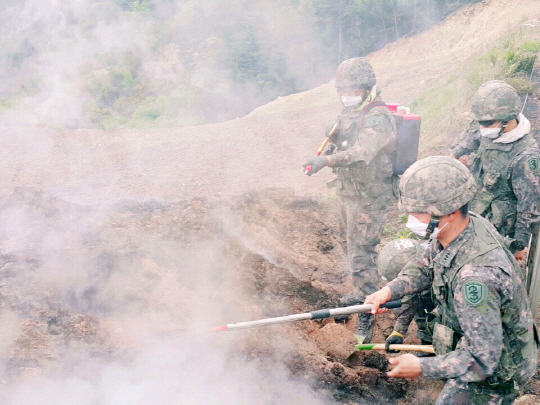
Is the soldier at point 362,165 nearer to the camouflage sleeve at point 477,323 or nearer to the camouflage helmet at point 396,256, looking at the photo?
the camouflage helmet at point 396,256

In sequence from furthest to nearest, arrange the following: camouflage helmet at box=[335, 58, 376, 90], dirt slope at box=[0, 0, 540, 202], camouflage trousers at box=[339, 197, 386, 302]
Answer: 1. dirt slope at box=[0, 0, 540, 202]
2. camouflage trousers at box=[339, 197, 386, 302]
3. camouflage helmet at box=[335, 58, 376, 90]

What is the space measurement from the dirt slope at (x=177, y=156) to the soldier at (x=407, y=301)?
3.67 metres

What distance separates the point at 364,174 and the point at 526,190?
4.40ft

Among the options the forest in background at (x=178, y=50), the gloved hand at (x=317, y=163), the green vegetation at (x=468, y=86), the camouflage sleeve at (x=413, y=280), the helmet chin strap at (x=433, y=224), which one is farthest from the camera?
the forest in background at (x=178, y=50)

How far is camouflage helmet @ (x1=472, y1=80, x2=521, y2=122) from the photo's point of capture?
4117 millimetres

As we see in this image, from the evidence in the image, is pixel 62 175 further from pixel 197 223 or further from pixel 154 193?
pixel 197 223

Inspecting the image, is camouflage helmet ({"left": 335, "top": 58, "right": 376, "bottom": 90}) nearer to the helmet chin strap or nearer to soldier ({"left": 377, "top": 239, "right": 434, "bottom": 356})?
soldier ({"left": 377, "top": 239, "right": 434, "bottom": 356})

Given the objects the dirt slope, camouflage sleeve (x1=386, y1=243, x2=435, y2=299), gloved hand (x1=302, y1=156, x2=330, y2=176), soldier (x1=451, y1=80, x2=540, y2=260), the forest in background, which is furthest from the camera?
the forest in background

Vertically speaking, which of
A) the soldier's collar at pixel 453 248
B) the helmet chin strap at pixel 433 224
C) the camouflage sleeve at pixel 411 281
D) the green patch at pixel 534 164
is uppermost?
the helmet chin strap at pixel 433 224

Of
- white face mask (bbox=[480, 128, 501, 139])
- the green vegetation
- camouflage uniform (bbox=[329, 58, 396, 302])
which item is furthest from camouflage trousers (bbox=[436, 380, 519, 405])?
the green vegetation

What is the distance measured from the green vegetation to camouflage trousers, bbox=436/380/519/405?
6.30 meters

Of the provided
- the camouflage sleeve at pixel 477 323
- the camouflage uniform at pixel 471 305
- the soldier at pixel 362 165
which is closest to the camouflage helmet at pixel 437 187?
the camouflage uniform at pixel 471 305

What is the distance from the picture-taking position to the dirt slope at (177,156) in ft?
27.1

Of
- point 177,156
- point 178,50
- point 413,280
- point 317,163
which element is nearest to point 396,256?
point 317,163
